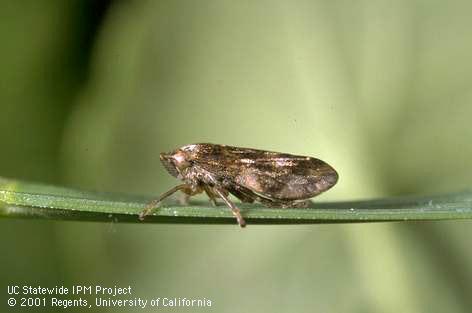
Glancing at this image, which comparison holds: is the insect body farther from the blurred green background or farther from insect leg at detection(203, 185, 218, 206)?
the blurred green background

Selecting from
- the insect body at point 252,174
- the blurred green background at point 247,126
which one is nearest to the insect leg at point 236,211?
the insect body at point 252,174

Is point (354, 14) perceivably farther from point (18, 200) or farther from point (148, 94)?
point (18, 200)

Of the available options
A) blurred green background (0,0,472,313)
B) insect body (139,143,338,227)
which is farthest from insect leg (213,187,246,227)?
blurred green background (0,0,472,313)

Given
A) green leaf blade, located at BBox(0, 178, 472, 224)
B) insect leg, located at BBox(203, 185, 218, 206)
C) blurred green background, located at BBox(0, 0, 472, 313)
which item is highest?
Result: blurred green background, located at BBox(0, 0, 472, 313)

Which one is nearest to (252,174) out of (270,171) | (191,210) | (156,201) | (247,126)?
(270,171)

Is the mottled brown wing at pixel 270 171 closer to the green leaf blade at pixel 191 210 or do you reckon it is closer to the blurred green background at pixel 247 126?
the green leaf blade at pixel 191 210

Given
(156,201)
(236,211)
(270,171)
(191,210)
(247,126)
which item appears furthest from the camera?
(247,126)

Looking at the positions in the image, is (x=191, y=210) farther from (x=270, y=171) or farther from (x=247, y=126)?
(x=247, y=126)

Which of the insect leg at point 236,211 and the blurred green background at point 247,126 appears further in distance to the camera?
the blurred green background at point 247,126
